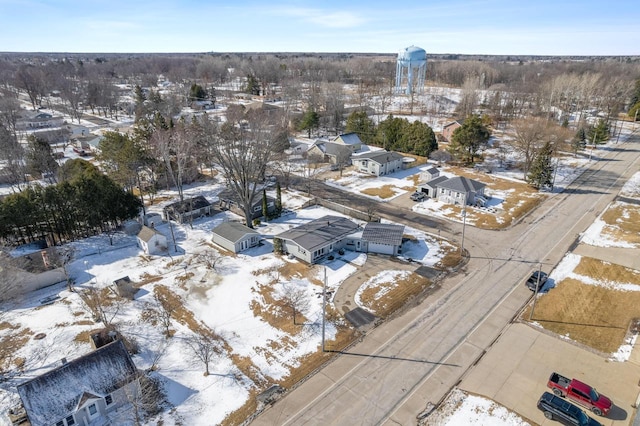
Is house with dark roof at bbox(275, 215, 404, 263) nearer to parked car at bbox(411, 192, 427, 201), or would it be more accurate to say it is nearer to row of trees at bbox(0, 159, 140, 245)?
parked car at bbox(411, 192, 427, 201)

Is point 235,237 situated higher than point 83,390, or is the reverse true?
point 235,237

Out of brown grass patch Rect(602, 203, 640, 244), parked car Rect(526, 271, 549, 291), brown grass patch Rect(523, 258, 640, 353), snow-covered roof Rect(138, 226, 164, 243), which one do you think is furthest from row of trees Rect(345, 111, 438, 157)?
snow-covered roof Rect(138, 226, 164, 243)

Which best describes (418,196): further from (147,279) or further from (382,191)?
(147,279)

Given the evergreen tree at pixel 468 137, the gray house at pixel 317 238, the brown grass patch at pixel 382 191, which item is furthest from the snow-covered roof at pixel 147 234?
the evergreen tree at pixel 468 137

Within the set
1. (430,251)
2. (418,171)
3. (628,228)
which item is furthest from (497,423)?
(418,171)

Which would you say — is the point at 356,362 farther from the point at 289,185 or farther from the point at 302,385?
the point at 289,185

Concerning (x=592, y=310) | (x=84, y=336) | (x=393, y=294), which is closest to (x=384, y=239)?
(x=393, y=294)
